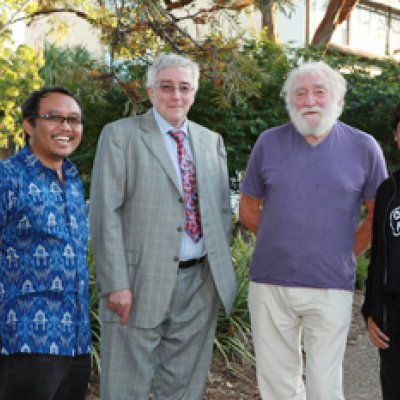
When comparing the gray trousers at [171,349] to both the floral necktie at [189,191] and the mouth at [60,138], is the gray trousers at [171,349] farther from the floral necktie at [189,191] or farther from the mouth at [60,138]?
the mouth at [60,138]

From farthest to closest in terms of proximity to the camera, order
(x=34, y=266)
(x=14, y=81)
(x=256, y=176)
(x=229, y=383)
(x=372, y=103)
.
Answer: (x=372, y=103)
(x=14, y=81)
(x=229, y=383)
(x=256, y=176)
(x=34, y=266)

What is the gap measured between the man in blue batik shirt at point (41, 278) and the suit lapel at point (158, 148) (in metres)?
0.83

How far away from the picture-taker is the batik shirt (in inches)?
127

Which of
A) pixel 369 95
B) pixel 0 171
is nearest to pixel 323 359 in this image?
pixel 0 171

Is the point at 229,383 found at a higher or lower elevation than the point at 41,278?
lower

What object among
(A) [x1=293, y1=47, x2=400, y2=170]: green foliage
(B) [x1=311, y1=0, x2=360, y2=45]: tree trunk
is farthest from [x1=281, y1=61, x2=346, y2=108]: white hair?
(B) [x1=311, y1=0, x2=360, y2=45]: tree trunk

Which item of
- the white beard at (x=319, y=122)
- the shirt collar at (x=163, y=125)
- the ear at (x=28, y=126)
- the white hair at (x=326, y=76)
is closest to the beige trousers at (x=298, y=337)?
the white beard at (x=319, y=122)

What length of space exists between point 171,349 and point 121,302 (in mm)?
438

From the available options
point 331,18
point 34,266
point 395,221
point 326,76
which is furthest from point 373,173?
point 331,18

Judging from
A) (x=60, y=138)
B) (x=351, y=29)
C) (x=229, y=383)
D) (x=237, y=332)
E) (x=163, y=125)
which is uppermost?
(x=351, y=29)

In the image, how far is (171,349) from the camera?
4.30 m

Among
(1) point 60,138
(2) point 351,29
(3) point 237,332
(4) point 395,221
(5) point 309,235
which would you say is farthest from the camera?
(2) point 351,29

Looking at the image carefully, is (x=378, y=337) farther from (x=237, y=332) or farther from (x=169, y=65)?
(x=237, y=332)

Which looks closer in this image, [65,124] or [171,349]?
[65,124]
